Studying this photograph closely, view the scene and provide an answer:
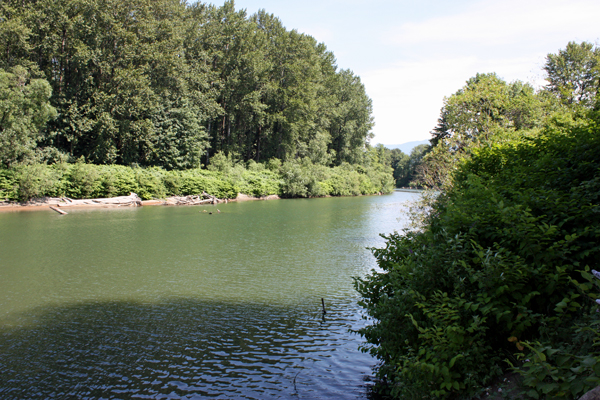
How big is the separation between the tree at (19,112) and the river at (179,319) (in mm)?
17799

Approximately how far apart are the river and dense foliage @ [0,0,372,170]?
24623 mm

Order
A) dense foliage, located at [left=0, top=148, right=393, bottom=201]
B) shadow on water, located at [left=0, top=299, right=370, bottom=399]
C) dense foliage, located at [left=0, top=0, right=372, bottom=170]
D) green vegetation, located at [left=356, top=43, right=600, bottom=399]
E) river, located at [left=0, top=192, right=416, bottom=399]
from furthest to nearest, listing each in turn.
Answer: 1. dense foliage, located at [left=0, top=0, right=372, bottom=170]
2. dense foliage, located at [left=0, top=148, right=393, bottom=201]
3. river, located at [left=0, top=192, right=416, bottom=399]
4. shadow on water, located at [left=0, top=299, right=370, bottom=399]
5. green vegetation, located at [left=356, top=43, right=600, bottom=399]

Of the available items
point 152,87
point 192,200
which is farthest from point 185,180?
point 152,87

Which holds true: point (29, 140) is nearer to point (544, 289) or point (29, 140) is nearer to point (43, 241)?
point (43, 241)

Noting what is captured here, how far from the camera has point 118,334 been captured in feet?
28.8

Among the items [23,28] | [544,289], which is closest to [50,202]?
[23,28]

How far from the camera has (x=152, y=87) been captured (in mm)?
47312

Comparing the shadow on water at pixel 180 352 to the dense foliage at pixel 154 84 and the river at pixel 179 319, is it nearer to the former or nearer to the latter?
the river at pixel 179 319

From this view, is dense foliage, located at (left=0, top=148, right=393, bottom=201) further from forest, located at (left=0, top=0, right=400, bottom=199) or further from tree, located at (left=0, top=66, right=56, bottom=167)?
tree, located at (left=0, top=66, right=56, bottom=167)

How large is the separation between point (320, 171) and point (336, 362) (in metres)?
58.1

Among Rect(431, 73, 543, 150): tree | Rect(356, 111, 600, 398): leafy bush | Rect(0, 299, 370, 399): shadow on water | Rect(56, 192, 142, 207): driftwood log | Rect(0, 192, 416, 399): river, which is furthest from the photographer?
Rect(56, 192, 142, 207): driftwood log

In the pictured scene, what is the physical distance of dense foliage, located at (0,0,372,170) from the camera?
38.3 metres

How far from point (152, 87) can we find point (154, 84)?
499 mm

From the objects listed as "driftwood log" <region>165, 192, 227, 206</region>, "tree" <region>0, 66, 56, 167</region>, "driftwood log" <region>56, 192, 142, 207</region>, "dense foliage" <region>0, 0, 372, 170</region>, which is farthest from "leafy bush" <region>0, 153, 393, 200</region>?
"dense foliage" <region>0, 0, 372, 170</region>
